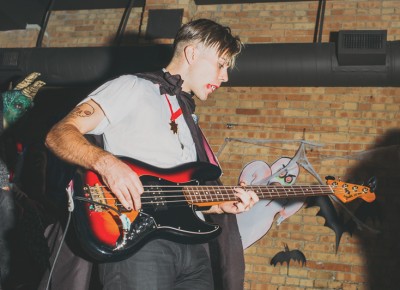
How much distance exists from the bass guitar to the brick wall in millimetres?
2912

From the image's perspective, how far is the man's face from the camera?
256cm

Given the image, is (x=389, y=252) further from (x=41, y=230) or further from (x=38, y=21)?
(x=38, y=21)

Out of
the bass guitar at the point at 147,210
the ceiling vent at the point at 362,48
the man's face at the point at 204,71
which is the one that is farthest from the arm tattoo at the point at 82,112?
the ceiling vent at the point at 362,48

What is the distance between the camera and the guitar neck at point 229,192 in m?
2.26

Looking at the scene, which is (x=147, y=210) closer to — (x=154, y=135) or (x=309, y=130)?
(x=154, y=135)

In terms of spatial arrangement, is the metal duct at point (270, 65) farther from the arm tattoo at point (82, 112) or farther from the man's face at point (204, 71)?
the arm tattoo at point (82, 112)

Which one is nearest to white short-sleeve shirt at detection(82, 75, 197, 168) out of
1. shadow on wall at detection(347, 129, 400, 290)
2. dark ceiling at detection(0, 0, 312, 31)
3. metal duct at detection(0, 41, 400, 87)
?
metal duct at detection(0, 41, 400, 87)

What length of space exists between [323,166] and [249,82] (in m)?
1.18

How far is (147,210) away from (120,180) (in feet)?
0.75

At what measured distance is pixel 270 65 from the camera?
505 centimetres

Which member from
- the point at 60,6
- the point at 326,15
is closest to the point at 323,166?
the point at 326,15

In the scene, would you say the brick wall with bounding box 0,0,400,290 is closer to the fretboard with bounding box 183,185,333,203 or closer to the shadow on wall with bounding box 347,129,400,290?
the shadow on wall with bounding box 347,129,400,290

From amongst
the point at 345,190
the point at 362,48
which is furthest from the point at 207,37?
the point at 362,48

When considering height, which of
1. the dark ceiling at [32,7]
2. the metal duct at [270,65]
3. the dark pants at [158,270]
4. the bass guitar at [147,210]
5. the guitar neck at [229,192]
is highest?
the dark ceiling at [32,7]
